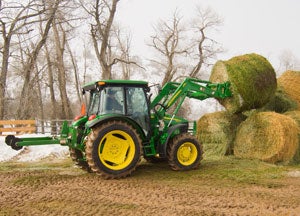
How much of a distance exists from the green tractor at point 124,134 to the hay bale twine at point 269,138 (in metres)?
1.64

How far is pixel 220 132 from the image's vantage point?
879 cm

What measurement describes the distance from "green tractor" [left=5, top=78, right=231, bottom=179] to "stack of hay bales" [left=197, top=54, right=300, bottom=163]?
4.37 ft

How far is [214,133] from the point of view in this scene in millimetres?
8914

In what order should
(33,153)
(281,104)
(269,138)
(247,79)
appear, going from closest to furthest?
(269,138) < (247,79) < (281,104) < (33,153)

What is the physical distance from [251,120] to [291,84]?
2.63 m

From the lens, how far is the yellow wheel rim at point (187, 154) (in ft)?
22.4

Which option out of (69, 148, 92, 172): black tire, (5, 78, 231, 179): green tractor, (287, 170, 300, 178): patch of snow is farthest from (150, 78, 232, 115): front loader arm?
(287, 170, 300, 178): patch of snow

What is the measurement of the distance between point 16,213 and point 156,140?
3.31 meters

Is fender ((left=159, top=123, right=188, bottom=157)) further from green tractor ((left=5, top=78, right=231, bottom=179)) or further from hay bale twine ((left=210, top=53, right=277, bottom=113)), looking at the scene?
hay bale twine ((left=210, top=53, right=277, bottom=113))

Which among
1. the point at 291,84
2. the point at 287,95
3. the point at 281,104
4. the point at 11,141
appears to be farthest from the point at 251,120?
the point at 11,141

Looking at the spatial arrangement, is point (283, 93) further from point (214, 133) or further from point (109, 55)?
point (109, 55)

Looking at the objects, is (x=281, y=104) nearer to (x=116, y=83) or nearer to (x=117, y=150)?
(x=116, y=83)

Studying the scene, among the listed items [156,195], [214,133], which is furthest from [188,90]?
[156,195]

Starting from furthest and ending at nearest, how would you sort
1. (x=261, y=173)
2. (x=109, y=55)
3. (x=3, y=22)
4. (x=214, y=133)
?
(x=109, y=55) → (x=3, y=22) → (x=214, y=133) → (x=261, y=173)
